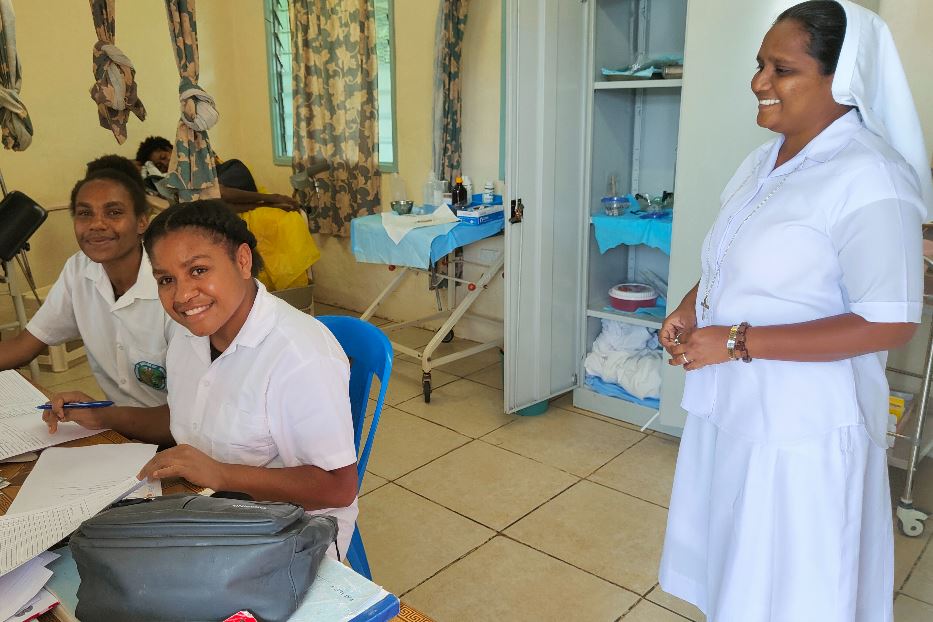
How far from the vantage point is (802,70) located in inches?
51.6

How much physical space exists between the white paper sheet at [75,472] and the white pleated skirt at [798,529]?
1.17 metres

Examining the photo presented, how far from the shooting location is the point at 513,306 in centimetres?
306

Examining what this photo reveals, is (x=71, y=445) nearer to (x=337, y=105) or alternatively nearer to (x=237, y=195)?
(x=237, y=195)

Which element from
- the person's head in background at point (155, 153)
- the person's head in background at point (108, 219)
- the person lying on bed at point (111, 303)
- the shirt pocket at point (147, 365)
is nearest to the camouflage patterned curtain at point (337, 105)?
the person's head in background at point (155, 153)

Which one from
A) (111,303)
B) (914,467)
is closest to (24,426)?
(111,303)

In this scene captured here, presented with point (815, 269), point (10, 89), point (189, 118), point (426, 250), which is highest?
point (10, 89)

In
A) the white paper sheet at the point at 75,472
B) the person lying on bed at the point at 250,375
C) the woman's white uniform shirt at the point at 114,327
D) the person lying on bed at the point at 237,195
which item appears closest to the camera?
the white paper sheet at the point at 75,472

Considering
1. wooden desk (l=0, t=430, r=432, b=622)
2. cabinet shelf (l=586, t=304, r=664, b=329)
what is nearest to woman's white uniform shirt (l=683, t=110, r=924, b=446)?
wooden desk (l=0, t=430, r=432, b=622)

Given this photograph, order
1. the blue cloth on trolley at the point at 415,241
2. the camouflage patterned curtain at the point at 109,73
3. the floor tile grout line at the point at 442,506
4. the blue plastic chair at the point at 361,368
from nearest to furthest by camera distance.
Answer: the blue plastic chair at the point at 361,368 → the floor tile grout line at the point at 442,506 → the camouflage patterned curtain at the point at 109,73 → the blue cloth on trolley at the point at 415,241

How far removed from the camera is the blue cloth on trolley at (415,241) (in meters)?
→ 3.31

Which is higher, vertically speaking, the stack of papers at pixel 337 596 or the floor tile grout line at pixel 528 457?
the stack of papers at pixel 337 596

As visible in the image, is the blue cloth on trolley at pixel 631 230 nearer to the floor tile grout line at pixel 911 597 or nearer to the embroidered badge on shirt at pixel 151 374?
the floor tile grout line at pixel 911 597

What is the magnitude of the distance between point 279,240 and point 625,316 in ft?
7.24

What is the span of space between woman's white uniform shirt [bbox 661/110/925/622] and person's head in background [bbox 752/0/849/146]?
0.14ft
